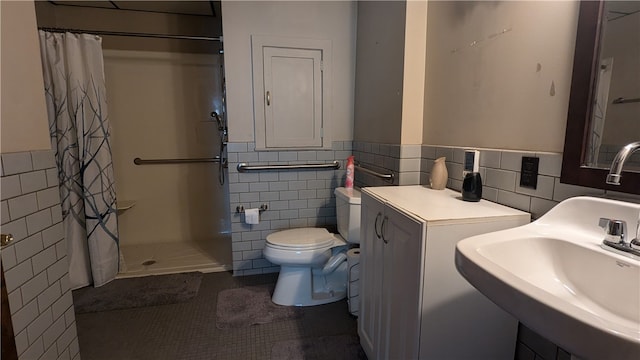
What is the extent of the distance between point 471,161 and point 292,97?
1.49 meters

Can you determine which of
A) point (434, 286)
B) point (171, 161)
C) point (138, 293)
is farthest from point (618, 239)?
point (171, 161)

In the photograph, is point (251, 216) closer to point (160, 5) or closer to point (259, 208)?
point (259, 208)

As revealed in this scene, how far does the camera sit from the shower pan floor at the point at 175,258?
2.62 meters

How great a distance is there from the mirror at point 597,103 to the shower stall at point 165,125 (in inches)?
98.1

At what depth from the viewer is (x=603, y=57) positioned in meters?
0.91

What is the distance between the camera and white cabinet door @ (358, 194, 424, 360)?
106cm

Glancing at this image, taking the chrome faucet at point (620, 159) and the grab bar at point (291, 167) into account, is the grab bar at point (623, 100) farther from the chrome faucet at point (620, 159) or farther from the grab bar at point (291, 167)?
the grab bar at point (291, 167)

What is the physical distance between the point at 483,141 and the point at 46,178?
187cm

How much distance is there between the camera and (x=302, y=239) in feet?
6.90

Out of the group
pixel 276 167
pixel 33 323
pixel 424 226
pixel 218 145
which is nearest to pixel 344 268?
pixel 276 167

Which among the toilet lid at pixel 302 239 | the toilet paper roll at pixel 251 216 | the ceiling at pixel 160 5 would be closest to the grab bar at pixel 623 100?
the toilet lid at pixel 302 239

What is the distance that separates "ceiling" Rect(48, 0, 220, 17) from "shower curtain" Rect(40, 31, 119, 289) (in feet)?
2.32

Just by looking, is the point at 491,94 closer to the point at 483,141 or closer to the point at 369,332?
the point at 483,141

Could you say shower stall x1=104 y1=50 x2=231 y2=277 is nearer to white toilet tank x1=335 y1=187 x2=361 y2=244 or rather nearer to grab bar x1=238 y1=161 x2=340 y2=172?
grab bar x1=238 y1=161 x2=340 y2=172
